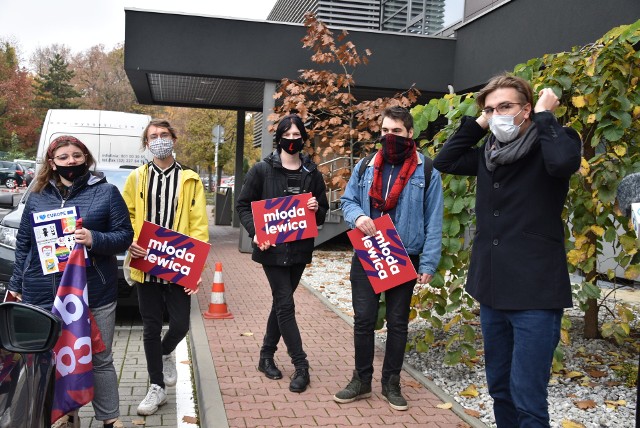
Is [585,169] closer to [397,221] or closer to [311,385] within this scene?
[397,221]

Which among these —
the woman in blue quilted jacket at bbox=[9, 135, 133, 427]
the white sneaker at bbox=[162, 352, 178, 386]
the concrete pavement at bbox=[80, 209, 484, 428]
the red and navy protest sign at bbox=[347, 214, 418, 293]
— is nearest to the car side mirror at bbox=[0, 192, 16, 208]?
the concrete pavement at bbox=[80, 209, 484, 428]

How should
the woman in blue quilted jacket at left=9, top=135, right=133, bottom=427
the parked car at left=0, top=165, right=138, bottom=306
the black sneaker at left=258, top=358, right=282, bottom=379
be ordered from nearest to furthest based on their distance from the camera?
1. the woman in blue quilted jacket at left=9, top=135, right=133, bottom=427
2. the black sneaker at left=258, top=358, right=282, bottom=379
3. the parked car at left=0, top=165, right=138, bottom=306

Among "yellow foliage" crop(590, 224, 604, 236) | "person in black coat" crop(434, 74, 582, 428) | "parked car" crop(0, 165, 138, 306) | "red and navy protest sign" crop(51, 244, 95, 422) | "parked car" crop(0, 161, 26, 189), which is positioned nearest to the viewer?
"person in black coat" crop(434, 74, 582, 428)

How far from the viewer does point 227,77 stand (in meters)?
13.7

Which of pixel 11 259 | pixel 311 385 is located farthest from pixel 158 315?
pixel 11 259

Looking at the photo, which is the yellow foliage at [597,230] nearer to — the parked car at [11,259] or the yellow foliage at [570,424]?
the yellow foliage at [570,424]

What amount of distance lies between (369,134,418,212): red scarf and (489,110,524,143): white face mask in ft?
4.74

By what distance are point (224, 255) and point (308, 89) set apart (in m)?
3.95

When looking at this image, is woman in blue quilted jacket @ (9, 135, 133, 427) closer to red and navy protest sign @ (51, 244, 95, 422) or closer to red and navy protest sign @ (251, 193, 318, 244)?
red and navy protest sign @ (51, 244, 95, 422)

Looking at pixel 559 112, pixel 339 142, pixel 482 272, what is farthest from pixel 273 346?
pixel 339 142

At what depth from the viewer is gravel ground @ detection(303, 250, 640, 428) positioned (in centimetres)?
460

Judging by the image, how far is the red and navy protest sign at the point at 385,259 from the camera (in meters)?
4.56

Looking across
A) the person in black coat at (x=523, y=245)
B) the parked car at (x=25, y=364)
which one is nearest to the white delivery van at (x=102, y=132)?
the person in black coat at (x=523, y=245)

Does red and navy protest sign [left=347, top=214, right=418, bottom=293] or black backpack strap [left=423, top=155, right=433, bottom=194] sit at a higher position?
black backpack strap [left=423, top=155, right=433, bottom=194]
